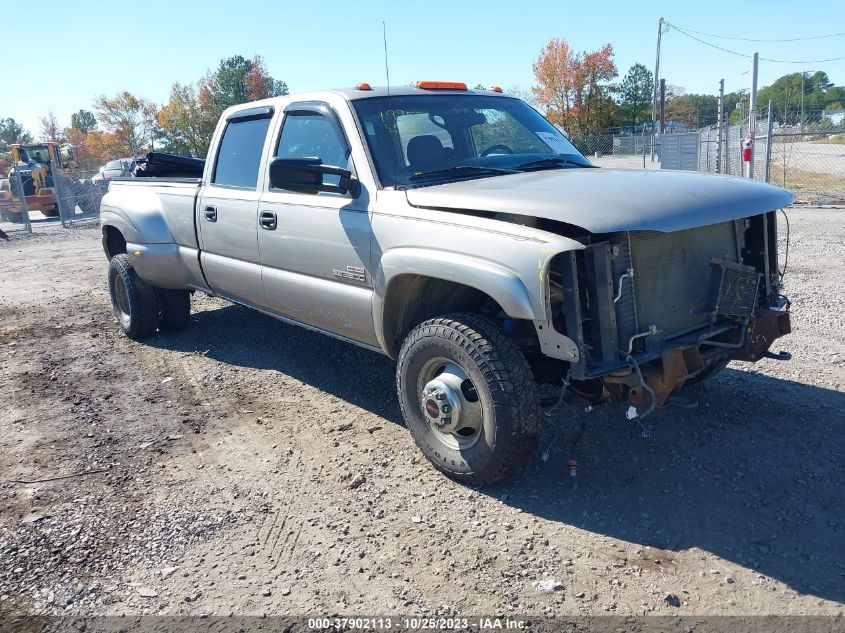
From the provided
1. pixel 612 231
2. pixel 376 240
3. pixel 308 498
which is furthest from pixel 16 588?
pixel 612 231

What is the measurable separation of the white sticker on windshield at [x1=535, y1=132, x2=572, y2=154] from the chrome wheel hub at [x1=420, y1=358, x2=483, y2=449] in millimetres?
1898

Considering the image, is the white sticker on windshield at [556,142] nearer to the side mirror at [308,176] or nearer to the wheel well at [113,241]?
the side mirror at [308,176]

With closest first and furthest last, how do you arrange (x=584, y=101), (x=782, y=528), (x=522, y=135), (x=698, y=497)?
(x=782, y=528) < (x=698, y=497) < (x=522, y=135) < (x=584, y=101)

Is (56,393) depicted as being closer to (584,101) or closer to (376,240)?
(376,240)

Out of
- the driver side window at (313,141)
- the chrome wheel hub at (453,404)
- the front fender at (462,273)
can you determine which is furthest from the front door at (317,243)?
the chrome wheel hub at (453,404)

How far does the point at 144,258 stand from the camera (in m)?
6.27

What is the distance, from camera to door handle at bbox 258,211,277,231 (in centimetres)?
479

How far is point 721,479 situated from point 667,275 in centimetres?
111

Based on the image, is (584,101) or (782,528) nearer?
(782,528)

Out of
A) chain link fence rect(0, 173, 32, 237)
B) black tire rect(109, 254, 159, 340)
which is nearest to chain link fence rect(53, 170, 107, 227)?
chain link fence rect(0, 173, 32, 237)

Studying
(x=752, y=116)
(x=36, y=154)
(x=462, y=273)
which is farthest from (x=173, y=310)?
(x=36, y=154)

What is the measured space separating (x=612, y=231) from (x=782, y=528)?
1.58 m

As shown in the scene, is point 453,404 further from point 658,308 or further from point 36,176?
point 36,176

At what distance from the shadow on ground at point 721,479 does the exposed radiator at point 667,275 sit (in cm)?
78
